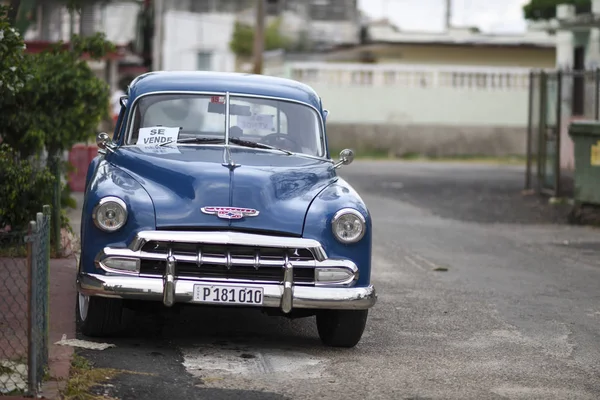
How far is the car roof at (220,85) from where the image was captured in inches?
366

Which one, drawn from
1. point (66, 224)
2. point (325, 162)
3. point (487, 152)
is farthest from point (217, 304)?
point (487, 152)

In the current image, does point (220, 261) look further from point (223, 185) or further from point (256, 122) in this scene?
point (256, 122)

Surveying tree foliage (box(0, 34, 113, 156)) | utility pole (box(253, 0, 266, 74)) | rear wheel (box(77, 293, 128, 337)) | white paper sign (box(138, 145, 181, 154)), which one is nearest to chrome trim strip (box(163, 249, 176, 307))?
rear wheel (box(77, 293, 128, 337))

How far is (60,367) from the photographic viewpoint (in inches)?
272

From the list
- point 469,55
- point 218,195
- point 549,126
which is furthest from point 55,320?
point 469,55

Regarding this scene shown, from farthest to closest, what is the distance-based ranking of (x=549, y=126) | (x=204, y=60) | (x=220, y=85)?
(x=204, y=60), (x=549, y=126), (x=220, y=85)

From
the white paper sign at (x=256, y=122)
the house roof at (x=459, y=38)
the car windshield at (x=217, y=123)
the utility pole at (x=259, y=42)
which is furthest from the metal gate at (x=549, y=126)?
the house roof at (x=459, y=38)

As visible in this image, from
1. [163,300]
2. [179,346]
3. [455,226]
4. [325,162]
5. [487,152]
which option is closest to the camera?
[163,300]

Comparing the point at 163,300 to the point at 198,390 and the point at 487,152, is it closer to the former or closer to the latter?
the point at 198,390

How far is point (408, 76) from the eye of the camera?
35.2m

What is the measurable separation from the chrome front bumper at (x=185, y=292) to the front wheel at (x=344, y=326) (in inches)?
11.9

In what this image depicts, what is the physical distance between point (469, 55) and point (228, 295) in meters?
33.6

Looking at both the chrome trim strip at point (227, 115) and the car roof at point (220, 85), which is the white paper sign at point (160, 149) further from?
the car roof at point (220, 85)

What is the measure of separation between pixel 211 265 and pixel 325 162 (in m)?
1.77
